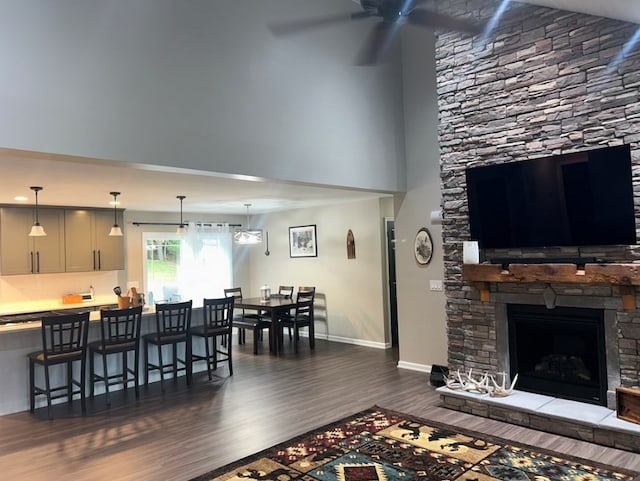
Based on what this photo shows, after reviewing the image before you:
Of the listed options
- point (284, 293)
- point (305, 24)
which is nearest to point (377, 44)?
point (305, 24)

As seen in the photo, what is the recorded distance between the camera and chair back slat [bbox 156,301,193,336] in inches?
221

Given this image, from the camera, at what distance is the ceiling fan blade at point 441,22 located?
4125 millimetres

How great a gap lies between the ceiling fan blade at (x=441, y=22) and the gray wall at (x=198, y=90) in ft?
→ 3.94

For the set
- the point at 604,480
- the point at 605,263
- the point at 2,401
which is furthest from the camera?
the point at 2,401

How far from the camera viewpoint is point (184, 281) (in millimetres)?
9102

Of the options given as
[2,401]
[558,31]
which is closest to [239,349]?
[2,401]

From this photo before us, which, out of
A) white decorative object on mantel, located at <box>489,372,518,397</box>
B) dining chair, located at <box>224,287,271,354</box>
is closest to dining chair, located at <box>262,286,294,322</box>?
dining chair, located at <box>224,287,271,354</box>

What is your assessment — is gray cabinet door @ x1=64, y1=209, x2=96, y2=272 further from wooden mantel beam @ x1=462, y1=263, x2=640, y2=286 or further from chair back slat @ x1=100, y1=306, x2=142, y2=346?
wooden mantel beam @ x1=462, y1=263, x2=640, y2=286

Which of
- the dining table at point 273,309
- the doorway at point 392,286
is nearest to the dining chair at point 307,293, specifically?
the dining table at point 273,309

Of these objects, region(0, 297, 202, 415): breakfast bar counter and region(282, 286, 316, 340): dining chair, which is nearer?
region(0, 297, 202, 415): breakfast bar counter

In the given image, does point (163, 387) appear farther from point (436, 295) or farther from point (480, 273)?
point (480, 273)

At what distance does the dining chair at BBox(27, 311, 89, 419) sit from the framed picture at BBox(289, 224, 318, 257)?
14.8 feet

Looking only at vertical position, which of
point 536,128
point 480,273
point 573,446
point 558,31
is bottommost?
point 573,446

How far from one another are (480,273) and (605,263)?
3.40ft
